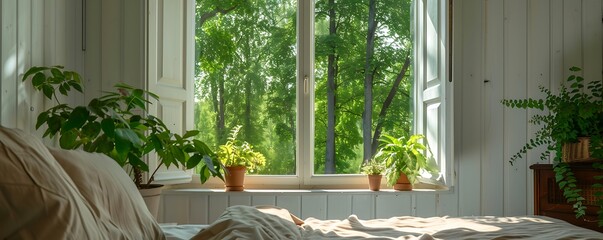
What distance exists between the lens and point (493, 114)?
143 inches

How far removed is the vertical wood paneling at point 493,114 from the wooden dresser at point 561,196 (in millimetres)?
485

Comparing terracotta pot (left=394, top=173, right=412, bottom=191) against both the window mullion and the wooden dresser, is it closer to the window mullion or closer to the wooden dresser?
the window mullion

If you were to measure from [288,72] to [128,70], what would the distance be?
98 centimetres

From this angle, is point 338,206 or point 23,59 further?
point 338,206

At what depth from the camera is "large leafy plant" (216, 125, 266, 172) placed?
352 centimetres

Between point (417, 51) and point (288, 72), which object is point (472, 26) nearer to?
point (417, 51)

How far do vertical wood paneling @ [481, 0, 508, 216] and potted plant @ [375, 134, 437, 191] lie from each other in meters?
0.38

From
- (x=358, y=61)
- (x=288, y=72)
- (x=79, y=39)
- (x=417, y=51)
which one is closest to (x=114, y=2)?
(x=79, y=39)

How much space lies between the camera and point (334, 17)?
150 inches

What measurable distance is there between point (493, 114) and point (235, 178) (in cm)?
161

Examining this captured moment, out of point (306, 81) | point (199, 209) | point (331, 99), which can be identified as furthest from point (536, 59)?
point (199, 209)

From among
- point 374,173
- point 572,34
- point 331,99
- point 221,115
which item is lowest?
point 374,173

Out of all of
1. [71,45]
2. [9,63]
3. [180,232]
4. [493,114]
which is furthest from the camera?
[493,114]

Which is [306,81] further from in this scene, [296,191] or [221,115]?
[296,191]
